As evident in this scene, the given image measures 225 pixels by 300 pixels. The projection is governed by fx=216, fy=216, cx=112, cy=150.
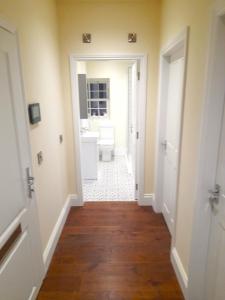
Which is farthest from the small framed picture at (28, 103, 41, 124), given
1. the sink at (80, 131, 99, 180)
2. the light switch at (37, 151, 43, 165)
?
the sink at (80, 131, 99, 180)

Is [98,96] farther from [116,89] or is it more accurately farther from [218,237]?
[218,237]

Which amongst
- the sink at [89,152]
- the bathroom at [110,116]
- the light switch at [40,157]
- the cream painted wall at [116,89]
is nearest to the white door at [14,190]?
the light switch at [40,157]

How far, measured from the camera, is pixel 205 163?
1386 mm

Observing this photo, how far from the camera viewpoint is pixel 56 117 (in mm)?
2516

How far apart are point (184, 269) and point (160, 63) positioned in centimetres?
218

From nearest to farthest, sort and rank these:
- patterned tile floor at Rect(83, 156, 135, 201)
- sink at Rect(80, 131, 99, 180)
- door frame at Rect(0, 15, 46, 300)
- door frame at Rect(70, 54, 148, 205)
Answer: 1. door frame at Rect(0, 15, 46, 300)
2. door frame at Rect(70, 54, 148, 205)
3. patterned tile floor at Rect(83, 156, 135, 201)
4. sink at Rect(80, 131, 99, 180)

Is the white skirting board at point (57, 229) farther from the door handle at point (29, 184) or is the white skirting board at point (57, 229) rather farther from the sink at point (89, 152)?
the sink at point (89, 152)

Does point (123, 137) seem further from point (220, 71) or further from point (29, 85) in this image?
point (220, 71)

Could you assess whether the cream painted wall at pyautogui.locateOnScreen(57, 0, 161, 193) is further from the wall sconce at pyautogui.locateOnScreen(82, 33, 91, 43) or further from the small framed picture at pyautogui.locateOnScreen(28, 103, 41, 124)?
the small framed picture at pyautogui.locateOnScreen(28, 103, 41, 124)

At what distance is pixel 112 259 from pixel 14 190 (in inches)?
51.6

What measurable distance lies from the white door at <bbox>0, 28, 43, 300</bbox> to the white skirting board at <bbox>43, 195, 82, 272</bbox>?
0.39 metres

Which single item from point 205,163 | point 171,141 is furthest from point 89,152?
point 205,163

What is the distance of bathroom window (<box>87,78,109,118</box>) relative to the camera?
544 centimetres

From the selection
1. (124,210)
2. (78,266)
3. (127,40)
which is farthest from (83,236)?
(127,40)
